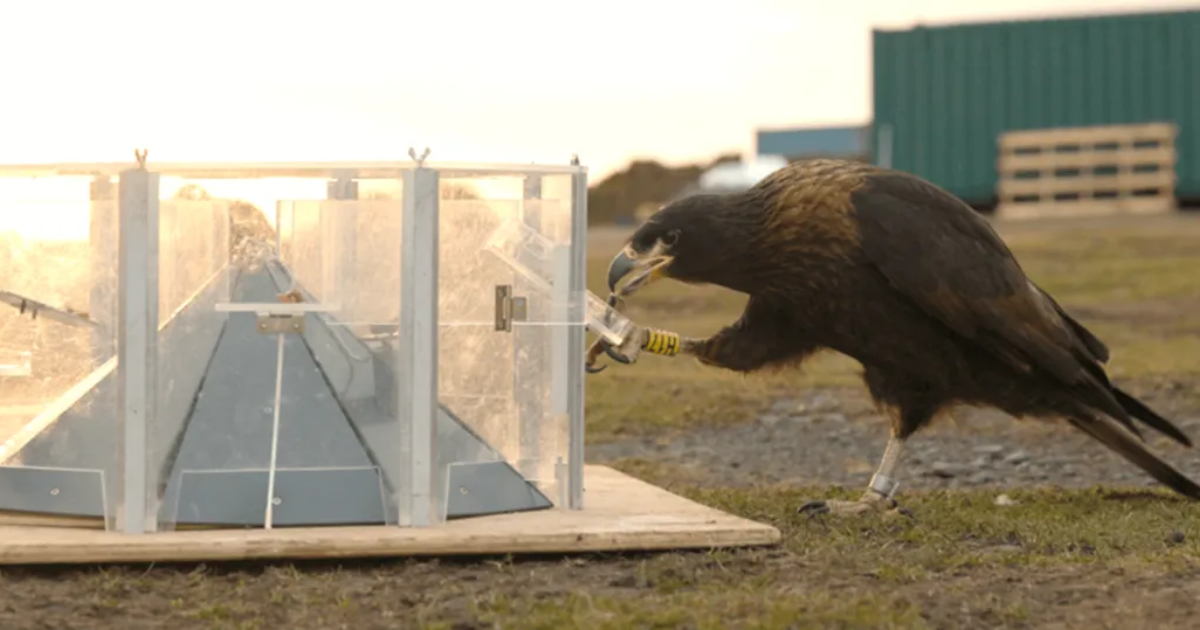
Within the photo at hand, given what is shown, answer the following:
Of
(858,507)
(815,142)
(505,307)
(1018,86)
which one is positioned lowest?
(858,507)

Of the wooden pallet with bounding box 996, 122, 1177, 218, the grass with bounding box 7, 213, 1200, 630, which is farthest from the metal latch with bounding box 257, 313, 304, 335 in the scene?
the wooden pallet with bounding box 996, 122, 1177, 218

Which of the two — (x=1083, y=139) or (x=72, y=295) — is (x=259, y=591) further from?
(x=1083, y=139)

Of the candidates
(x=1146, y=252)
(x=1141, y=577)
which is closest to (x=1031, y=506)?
(x=1141, y=577)

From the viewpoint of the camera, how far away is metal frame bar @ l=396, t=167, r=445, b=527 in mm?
5902

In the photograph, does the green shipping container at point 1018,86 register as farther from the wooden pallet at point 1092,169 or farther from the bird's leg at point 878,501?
the bird's leg at point 878,501

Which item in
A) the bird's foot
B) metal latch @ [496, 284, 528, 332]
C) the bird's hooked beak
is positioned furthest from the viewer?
the bird's foot

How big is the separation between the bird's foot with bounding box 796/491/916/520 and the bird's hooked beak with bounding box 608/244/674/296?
1149 millimetres

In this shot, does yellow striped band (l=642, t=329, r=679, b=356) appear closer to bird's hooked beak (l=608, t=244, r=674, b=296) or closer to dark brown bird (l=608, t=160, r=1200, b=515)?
dark brown bird (l=608, t=160, r=1200, b=515)

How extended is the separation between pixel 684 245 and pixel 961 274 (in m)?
1.07

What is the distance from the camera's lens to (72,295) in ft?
20.0

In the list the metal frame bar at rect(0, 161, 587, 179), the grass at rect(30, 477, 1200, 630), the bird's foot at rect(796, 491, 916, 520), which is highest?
the metal frame bar at rect(0, 161, 587, 179)

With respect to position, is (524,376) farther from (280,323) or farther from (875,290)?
(875,290)

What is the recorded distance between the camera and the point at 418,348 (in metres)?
5.92

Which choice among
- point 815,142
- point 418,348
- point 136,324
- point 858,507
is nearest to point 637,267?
point 418,348
